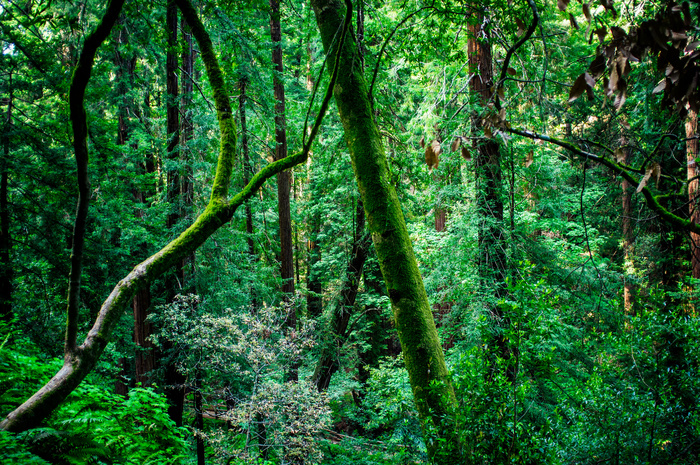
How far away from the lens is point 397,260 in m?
2.62

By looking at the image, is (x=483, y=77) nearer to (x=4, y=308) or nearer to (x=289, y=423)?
(x=289, y=423)

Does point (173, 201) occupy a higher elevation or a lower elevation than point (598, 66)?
higher

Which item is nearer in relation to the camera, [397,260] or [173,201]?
[397,260]

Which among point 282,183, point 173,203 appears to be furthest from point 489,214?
point 173,203

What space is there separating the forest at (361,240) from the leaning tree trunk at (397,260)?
0.02 metres

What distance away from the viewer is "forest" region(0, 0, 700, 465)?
2.07m

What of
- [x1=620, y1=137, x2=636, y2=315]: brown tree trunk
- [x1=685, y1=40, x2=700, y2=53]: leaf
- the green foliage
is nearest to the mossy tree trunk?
the green foliage

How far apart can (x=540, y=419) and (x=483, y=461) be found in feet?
13.9

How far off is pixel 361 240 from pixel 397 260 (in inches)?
216

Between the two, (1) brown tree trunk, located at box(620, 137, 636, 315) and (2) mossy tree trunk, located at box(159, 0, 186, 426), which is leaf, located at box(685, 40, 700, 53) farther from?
(2) mossy tree trunk, located at box(159, 0, 186, 426)

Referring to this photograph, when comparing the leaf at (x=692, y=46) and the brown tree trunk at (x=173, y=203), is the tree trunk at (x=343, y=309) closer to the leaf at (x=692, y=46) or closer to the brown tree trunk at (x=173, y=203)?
the brown tree trunk at (x=173, y=203)

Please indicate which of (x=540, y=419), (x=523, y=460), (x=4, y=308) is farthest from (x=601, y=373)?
(x=4, y=308)

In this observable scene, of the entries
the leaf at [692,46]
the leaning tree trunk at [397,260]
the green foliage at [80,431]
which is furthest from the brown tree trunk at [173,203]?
the leaf at [692,46]

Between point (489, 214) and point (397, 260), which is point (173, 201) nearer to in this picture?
point (489, 214)
